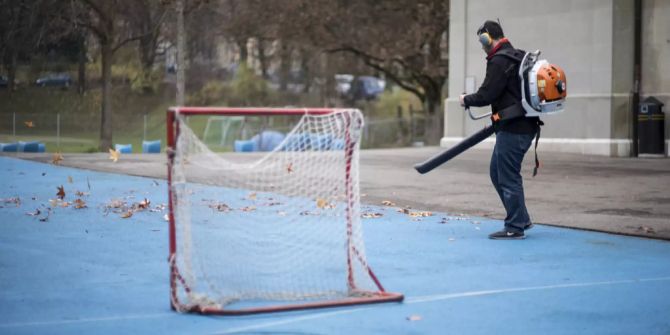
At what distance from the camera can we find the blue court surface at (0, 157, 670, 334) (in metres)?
6.59

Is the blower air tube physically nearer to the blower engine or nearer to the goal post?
the blower engine

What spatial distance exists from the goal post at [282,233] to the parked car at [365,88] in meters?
54.1

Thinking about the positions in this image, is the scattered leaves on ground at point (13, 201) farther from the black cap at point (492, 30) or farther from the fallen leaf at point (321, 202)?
the black cap at point (492, 30)

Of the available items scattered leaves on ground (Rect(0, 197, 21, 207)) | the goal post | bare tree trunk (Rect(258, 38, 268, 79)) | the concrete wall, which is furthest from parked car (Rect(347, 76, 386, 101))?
the goal post

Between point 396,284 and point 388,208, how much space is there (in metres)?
5.86

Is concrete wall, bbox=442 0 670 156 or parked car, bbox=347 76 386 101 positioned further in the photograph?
parked car, bbox=347 76 386 101

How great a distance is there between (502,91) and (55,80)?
56.2 meters

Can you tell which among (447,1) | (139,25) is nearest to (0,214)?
(447,1)

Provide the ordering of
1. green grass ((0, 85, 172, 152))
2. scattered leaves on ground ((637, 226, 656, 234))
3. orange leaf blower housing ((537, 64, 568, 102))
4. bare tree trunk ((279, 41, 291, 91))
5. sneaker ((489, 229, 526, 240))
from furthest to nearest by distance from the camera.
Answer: bare tree trunk ((279, 41, 291, 91)) < green grass ((0, 85, 172, 152)) < scattered leaves on ground ((637, 226, 656, 234)) < sneaker ((489, 229, 526, 240)) < orange leaf blower housing ((537, 64, 568, 102))

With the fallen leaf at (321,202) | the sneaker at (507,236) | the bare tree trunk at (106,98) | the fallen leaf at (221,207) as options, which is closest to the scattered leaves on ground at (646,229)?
the sneaker at (507,236)

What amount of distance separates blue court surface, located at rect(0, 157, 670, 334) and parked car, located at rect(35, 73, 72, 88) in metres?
51.4

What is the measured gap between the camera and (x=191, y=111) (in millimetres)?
6953

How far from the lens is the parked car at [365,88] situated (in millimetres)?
65688

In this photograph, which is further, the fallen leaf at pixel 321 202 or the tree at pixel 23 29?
the tree at pixel 23 29
